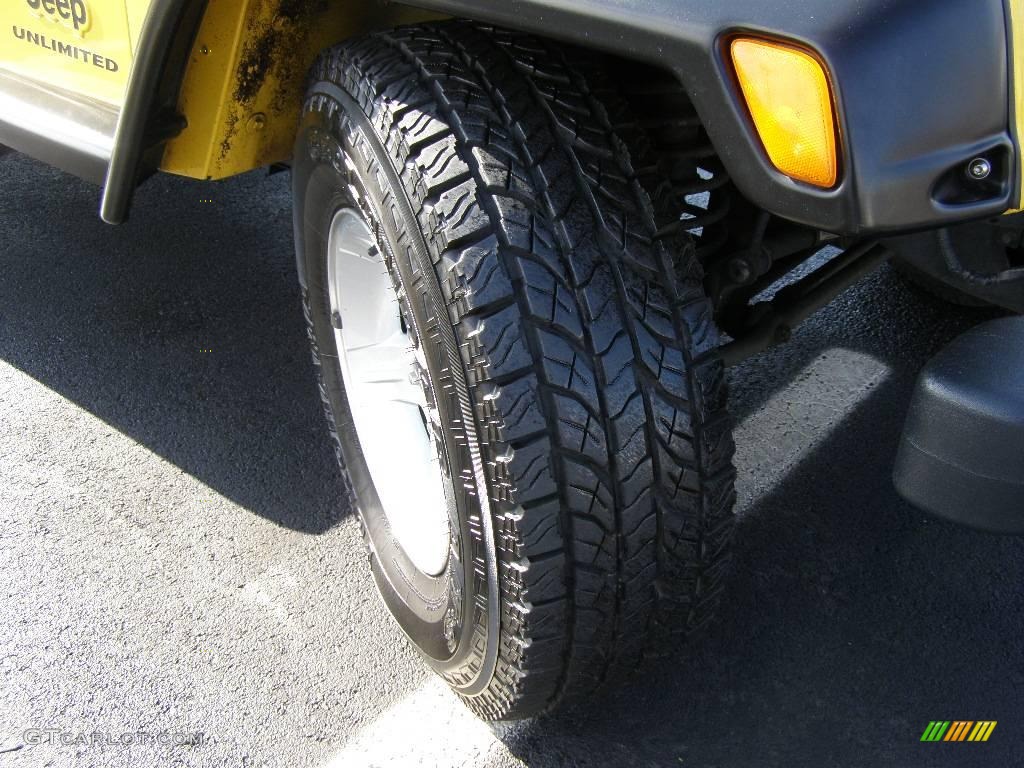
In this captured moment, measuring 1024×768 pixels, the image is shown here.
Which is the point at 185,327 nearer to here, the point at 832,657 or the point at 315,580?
the point at 315,580

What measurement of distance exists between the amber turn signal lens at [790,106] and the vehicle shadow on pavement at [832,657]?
1006mm

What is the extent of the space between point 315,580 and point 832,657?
3.53 ft

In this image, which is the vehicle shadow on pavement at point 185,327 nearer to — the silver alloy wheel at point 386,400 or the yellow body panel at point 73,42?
the silver alloy wheel at point 386,400

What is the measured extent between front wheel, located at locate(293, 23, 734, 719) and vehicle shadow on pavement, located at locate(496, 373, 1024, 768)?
282 millimetres

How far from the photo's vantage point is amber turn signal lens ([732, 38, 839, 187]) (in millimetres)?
994

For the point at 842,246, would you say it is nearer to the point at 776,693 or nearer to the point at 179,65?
the point at 776,693

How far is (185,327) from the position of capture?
295cm

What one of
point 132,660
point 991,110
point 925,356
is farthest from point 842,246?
point 132,660

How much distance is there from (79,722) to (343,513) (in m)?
0.71

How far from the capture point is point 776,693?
1892mm

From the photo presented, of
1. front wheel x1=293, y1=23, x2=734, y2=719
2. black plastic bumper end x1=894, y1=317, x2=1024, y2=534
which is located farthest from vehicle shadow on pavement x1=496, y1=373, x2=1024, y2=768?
black plastic bumper end x1=894, y1=317, x2=1024, y2=534

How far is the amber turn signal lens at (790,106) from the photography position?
0.99 meters

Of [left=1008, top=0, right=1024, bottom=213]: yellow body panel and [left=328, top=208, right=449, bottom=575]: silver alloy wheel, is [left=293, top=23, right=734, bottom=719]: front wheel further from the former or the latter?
[left=1008, top=0, right=1024, bottom=213]: yellow body panel

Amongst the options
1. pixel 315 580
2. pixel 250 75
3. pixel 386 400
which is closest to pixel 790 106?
pixel 250 75
